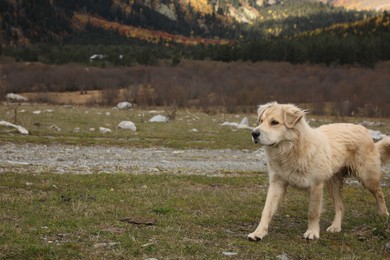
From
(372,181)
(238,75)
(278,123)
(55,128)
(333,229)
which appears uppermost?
(278,123)

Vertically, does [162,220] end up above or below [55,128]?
above

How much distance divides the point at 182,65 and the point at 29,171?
375 ft

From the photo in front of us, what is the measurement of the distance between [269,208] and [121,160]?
13.7 meters

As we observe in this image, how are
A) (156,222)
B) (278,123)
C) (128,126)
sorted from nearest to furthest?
1. (278,123)
2. (156,222)
3. (128,126)

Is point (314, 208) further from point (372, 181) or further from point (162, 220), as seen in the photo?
point (162, 220)

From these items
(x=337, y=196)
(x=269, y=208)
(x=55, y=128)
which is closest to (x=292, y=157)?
(x=269, y=208)

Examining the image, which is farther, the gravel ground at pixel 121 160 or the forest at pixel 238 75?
the forest at pixel 238 75

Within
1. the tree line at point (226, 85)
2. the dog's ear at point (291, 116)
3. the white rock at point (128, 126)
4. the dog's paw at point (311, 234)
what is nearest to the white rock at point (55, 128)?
the white rock at point (128, 126)

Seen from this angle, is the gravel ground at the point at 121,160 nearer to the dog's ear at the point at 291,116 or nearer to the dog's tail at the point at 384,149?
the dog's tail at the point at 384,149

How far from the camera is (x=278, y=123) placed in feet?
30.0

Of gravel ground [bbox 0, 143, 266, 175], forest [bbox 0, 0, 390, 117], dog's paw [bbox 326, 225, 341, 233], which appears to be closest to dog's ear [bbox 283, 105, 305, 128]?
dog's paw [bbox 326, 225, 341, 233]

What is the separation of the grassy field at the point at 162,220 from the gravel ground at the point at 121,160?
243cm

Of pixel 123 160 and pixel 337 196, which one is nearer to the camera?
pixel 337 196

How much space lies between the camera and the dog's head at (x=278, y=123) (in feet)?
29.5
